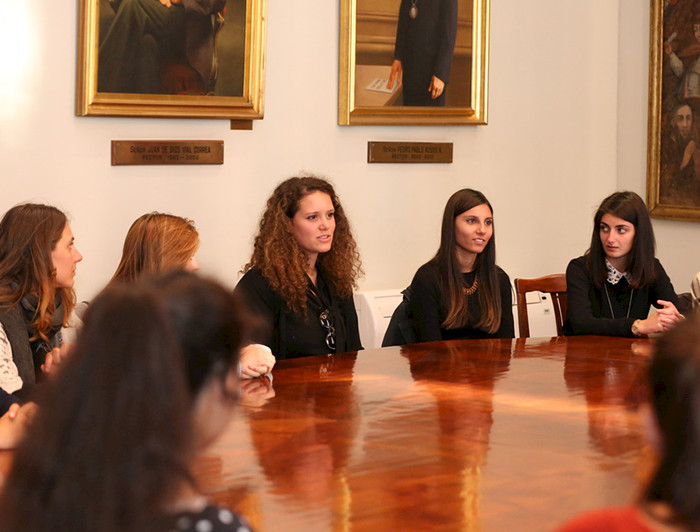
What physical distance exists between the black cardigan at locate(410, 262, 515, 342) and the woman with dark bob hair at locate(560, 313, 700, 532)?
377 cm

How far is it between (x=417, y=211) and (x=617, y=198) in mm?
1734

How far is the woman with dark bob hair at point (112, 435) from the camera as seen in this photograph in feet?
4.13

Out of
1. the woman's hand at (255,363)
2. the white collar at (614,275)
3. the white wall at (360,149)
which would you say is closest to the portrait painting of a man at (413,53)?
the white wall at (360,149)

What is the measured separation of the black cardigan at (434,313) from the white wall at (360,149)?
1.05 meters

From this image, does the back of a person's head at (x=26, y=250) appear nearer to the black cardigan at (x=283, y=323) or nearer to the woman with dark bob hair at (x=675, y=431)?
the black cardigan at (x=283, y=323)

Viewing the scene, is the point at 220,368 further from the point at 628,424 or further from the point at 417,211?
the point at 417,211

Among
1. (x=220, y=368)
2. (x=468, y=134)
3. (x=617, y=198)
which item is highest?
(x=468, y=134)

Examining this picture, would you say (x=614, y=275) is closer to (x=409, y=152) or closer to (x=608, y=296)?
(x=608, y=296)

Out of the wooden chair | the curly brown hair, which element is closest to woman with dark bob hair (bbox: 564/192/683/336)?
the wooden chair

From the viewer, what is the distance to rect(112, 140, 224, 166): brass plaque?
5664mm

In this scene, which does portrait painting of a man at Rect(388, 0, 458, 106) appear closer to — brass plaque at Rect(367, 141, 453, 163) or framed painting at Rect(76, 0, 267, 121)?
brass plaque at Rect(367, 141, 453, 163)

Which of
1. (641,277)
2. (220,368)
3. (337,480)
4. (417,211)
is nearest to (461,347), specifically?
(641,277)

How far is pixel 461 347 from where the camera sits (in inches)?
178

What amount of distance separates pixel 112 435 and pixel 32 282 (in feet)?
9.44
